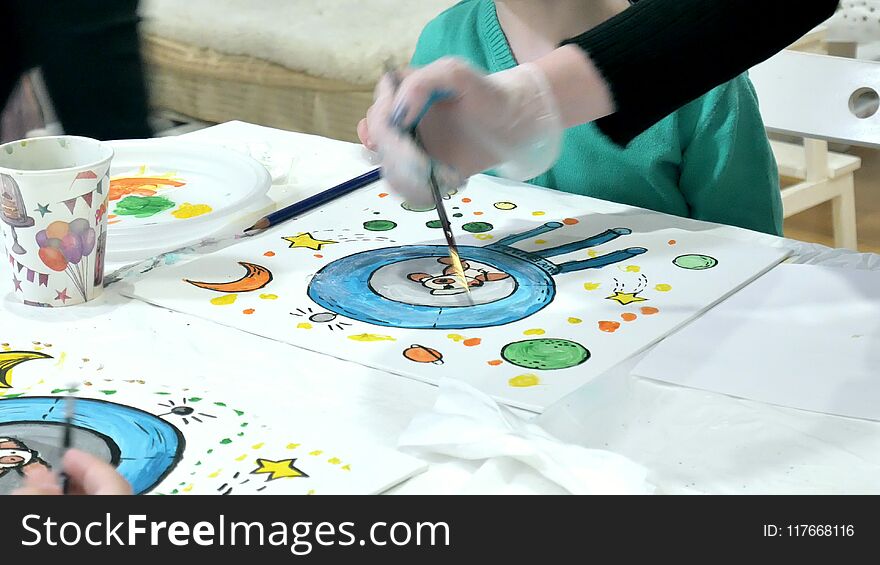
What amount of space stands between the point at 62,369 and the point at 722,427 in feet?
1.36

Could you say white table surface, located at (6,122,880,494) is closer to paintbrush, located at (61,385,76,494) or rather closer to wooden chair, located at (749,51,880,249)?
paintbrush, located at (61,385,76,494)

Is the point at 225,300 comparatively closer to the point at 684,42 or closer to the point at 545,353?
the point at 545,353

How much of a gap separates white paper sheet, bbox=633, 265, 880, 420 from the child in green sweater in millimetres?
313

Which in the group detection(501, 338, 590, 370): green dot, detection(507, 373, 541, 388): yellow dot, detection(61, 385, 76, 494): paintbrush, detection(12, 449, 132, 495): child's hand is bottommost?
detection(501, 338, 590, 370): green dot

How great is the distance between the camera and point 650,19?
2.66 ft

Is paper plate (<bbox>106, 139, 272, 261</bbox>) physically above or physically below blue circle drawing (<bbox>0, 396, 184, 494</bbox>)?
above

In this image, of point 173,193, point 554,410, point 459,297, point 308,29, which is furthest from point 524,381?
point 308,29

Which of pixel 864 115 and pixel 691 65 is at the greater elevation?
pixel 691 65

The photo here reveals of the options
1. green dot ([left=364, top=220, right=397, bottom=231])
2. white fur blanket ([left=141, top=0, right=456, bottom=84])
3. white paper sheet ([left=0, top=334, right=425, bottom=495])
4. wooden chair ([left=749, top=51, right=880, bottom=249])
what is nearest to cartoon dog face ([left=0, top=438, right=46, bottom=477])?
white paper sheet ([left=0, top=334, right=425, bottom=495])

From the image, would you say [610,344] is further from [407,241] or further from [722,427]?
[407,241]

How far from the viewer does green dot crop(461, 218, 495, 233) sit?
3.00 feet

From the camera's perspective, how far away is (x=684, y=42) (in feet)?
2.63
